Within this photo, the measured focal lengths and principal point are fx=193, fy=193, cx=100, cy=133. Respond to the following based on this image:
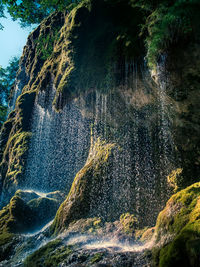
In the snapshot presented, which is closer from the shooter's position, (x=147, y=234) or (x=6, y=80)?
(x=147, y=234)

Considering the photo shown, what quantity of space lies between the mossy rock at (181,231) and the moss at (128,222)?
2.11 meters

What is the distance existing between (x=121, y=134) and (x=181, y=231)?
5761 mm

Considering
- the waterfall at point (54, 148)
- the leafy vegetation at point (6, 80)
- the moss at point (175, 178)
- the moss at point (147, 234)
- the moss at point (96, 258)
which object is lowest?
the moss at point (96, 258)

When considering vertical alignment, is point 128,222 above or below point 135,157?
below

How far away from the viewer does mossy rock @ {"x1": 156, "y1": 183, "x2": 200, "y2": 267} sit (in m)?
2.87

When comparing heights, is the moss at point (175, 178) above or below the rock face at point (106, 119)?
below

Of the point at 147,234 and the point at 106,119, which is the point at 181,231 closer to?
the point at 147,234

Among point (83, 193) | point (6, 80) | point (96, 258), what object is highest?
point (6, 80)

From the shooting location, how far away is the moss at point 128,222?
663 centimetres

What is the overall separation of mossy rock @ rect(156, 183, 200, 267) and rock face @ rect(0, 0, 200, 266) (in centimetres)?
3

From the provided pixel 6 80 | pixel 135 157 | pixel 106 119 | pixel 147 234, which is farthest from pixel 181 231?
pixel 6 80

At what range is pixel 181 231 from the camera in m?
3.49

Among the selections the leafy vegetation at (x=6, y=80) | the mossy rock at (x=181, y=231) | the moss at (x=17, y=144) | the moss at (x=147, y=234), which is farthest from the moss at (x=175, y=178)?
the leafy vegetation at (x=6, y=80)

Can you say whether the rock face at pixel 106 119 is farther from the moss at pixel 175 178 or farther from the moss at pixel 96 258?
the moss at pixel 96 258
